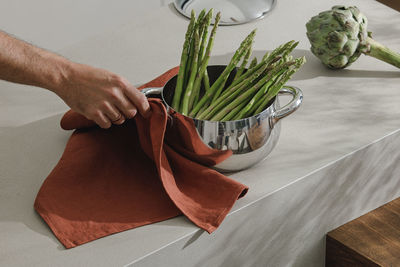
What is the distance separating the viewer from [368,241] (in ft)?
5.33

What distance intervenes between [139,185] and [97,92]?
247mm

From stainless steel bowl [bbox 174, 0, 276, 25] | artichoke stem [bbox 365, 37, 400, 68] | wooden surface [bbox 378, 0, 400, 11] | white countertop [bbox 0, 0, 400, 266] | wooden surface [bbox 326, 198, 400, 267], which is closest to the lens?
white countertop [bbox 0, 0, 400, 266]

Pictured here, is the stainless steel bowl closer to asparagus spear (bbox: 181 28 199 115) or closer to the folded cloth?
asparagus spear (bbox: 181 28 199 115)

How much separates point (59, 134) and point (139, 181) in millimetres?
347

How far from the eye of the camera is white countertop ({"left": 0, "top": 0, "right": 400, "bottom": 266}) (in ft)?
4.20

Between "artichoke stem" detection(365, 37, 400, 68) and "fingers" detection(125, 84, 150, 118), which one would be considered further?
"artichoke stem" detection(365, 37, 400, 68)

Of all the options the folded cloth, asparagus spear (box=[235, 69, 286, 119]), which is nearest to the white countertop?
the folded cloth

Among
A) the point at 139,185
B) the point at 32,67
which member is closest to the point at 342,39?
the point at 139,185

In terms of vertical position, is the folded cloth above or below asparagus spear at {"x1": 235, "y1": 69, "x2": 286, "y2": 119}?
below

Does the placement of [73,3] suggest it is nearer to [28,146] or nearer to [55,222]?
[28,146]

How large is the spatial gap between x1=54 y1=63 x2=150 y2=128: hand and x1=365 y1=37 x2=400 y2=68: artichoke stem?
2.63 ft

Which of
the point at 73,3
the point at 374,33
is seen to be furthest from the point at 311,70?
the point at 73,3

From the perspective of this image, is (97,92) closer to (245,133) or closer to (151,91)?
(151,91)

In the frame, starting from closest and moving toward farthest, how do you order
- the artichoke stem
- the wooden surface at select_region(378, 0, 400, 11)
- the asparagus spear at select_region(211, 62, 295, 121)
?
1. the asparagus spear at select_region(211, 62, 295, 121)
2. the artichoke stem
3. the wooden surface at select_region(378, 0, 400, 11)
